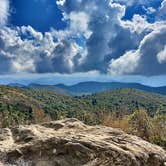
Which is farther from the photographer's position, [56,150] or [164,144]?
[164,144]

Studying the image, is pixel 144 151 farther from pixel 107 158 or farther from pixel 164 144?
pixel 164 144

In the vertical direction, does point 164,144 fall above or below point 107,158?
below

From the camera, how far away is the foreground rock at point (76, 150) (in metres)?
17.5

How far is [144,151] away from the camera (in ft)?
60.5

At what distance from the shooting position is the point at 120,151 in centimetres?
1762

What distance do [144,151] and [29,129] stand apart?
600 centimetres

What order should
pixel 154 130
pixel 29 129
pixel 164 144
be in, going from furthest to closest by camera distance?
pixel 154 130, pixel 164 144, pixel 29 129

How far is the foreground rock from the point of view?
17.5 m

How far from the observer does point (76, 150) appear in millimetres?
17609

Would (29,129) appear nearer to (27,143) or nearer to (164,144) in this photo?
(27,143)

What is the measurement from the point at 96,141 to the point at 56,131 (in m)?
3.00

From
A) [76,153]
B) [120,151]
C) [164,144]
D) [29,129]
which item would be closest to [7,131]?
[29,129]

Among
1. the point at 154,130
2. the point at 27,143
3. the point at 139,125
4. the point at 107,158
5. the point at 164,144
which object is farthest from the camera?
the point at 139,125

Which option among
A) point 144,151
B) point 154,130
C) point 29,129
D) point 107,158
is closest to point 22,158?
point 29,129
